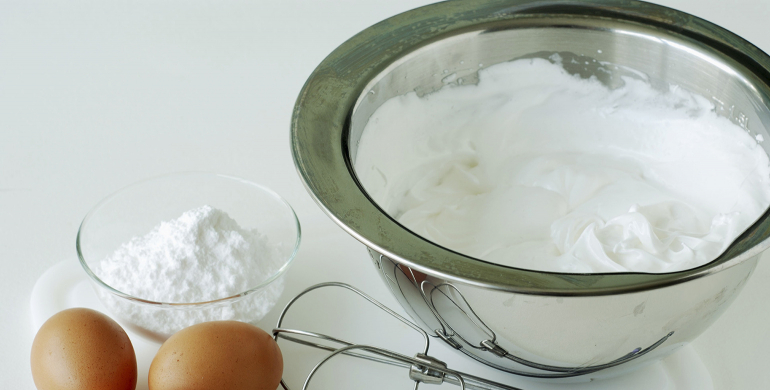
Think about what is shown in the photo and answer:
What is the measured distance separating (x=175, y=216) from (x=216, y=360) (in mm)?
363

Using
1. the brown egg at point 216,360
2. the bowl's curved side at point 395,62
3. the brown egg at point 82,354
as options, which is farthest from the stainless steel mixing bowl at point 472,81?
the brown egg at point 82,354

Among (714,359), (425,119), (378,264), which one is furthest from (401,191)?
(714,359)

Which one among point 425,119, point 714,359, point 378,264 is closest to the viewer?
point 378,264

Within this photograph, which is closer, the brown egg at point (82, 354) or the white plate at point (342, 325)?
the brown egg at point (82, 354)

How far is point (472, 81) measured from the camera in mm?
1036

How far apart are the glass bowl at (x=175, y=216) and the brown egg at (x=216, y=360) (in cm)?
6

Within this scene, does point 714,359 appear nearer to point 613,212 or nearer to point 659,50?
point 613,212

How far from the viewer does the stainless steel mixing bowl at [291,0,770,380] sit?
602 millimetres

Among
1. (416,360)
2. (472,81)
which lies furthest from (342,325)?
(472,81)

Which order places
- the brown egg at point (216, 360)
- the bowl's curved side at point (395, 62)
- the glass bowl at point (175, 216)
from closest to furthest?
the bowl's curved side at point (395, 62) < the brown egg at point (216, 360) < the glass bowl at point (175, 216)

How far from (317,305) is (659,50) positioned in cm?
59

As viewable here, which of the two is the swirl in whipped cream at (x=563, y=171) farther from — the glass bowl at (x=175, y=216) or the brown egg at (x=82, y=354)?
the brown egg at (x=82, y=354)

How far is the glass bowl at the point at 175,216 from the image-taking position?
2.60 feet

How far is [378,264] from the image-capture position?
29.3 inches
